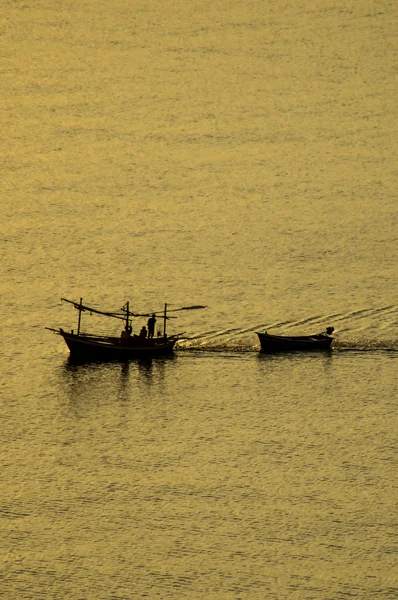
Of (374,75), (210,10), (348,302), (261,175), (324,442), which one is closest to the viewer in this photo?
(324,442)

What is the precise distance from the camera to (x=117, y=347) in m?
90.2

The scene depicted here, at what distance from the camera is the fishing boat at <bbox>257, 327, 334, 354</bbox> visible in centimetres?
9012

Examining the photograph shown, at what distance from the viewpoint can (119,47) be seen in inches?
7072

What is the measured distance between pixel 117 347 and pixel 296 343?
10792 millimetres

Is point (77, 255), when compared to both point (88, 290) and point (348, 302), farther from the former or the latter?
point (348, 302)

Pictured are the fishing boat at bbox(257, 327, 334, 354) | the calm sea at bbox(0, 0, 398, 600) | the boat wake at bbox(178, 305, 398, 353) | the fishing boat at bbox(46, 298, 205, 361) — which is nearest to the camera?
the calm sea at bbox(0, 0, 398, 600)

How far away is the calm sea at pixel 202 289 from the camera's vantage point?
66375 millimetres

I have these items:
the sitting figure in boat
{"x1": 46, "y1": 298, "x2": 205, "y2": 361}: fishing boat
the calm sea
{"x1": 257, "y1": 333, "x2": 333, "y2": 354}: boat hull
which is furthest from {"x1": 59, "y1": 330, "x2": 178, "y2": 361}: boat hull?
{"x1": 257, "y1": 333, "x2": 333, "y2": 354}: boat hull

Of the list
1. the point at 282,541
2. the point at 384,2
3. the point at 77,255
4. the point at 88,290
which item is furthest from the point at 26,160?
the point at 282,541

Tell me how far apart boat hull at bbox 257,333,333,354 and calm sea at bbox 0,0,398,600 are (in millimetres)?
894

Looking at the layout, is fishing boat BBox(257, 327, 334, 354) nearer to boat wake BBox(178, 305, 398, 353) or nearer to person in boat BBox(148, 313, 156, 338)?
boat wake BBox(178, 305, 398, 353)

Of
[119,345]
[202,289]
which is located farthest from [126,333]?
[202,289]

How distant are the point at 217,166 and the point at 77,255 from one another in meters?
27.7

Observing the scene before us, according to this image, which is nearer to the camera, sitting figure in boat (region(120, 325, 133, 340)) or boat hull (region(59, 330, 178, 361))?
boat hull (region(59, 330, 178, 361))
